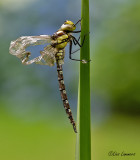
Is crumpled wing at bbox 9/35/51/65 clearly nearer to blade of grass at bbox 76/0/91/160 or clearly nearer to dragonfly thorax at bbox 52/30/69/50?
Result: dragonfly thorax at bbox 52/30/69/50

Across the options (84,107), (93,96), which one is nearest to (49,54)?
(84,107)

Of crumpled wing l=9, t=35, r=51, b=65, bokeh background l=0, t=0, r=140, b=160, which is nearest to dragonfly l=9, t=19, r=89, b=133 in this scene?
crumpled wing l=9, t=35, r=51, b=65

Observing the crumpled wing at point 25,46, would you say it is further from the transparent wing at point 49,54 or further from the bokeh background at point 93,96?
the bokeh background at point 93,96

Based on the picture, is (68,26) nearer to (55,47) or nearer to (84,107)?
(55,47)

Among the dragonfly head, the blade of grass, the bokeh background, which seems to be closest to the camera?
the blade of grass

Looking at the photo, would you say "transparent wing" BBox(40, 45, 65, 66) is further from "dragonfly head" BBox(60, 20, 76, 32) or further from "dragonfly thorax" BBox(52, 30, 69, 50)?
"dragonfly head" BBox(60, 20, 76, 32)

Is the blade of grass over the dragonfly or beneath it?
beneath

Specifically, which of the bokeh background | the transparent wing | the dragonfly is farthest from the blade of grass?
the bokeh background

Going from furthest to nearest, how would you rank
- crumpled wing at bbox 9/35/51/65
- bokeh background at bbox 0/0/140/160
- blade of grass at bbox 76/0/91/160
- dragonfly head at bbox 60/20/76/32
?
bokeh background at bbox 0/0/140/160
crumpled wing at bbox 9/35/51/65
dragonfly head at bbox 60/20/76/32
blade of grass at bbox 76/0/91/160

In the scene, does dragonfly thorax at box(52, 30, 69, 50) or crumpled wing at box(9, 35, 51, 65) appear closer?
dragonfly thorax at box(52, 30, 69, 50)
